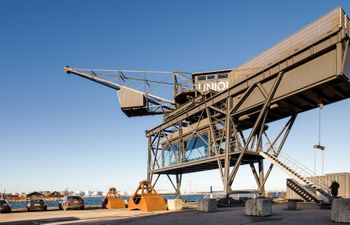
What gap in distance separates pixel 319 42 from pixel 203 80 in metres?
18.3

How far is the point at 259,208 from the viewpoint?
51.6 feet

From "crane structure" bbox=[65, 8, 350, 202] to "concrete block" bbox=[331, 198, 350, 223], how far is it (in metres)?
10.0

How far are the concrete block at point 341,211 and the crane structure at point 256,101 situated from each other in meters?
10.0

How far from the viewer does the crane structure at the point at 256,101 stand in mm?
21016

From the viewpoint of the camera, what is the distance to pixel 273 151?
28.5 meters

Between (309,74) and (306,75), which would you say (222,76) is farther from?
(309,74)

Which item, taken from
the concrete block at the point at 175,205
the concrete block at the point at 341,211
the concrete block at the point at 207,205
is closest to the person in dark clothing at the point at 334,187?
the concrete block at the point at 207,205

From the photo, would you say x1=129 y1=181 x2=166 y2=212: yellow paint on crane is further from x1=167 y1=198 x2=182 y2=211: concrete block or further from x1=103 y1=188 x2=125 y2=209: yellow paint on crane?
x1=103 y1=188 x2=125 y2=209: yellow paint on crane

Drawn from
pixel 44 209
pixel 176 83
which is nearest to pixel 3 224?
pixel 44 209

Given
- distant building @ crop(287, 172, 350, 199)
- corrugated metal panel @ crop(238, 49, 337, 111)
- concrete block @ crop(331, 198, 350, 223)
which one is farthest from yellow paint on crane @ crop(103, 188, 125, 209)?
concrete block @ crop(331, 198, 350, 223)

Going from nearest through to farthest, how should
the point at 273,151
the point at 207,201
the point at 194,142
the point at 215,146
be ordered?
the point at 207,201 < the point at 273,151 < the point at 215,146 < the point at 194,142

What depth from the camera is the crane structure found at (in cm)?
2102

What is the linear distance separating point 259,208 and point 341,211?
4348 millimetres

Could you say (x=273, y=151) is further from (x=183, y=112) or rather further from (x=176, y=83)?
(x=176, y=83)
